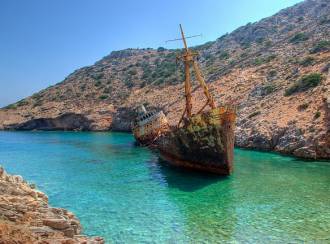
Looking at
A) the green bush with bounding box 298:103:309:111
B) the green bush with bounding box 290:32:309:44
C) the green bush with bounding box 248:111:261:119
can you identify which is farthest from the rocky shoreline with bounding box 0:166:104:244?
the green bush with bounding box 290:32:309:44

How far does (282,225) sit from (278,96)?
30.7m

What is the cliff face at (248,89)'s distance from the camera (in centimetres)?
3544

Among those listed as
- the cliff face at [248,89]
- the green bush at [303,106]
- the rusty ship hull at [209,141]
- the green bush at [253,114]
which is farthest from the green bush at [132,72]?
the rusty ship hull at [209,141]

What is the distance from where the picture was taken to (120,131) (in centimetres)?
7006

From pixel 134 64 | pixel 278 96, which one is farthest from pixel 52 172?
pixel 134 64

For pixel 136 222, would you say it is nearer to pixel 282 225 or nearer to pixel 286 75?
pixel 282 225

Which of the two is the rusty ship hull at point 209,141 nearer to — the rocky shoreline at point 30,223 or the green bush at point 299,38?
the rocky shoreline at point 30,223

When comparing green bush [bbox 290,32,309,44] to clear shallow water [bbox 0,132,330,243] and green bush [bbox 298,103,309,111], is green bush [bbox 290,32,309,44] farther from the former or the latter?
clear shallow water [bbox 0,132,330,243]

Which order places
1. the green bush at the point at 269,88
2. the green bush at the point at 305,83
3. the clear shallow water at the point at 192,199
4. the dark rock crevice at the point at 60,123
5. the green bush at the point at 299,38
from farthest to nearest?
1. the dark rock crevice at the point at 60,123
2. the green bush at the point at 299,38
3. the green bush at the point at 269,88
4. the green bush at the point at 305,83
5. the clear shallow water at the point at 192,199

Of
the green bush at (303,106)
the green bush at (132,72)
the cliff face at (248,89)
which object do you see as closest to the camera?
the cliff face at (248,89)

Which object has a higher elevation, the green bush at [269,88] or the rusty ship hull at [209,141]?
the green bush at [269,88]

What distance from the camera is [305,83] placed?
4112cm

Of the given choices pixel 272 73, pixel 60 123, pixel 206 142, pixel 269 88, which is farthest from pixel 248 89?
pixel 60 123

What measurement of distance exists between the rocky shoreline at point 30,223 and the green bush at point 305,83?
1318 inches
